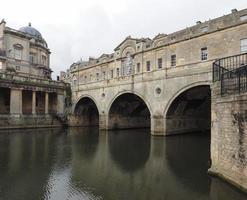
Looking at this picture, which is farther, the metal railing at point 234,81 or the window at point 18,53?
the window at point 18,53

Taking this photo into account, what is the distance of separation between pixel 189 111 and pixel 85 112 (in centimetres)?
1873

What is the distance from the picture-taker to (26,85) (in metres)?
33.8

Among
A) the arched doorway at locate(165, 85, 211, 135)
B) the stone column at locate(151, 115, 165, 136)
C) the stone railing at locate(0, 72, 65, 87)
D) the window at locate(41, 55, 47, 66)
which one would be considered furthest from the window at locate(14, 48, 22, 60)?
the arched doorway at locate(165, 85, 211, 135)

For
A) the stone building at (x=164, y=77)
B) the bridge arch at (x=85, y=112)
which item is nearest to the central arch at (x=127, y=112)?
the stone building at (x=164, y=77)

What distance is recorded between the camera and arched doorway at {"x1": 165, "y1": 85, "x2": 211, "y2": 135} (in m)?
23.3

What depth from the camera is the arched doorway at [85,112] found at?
38.0 metres

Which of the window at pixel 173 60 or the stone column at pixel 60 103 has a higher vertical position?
the window at pixel 173 60

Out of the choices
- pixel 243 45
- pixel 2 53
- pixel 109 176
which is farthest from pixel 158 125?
pixel 2 53

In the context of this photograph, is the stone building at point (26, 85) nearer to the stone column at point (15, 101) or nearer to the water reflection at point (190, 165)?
the stone column at point (15, 101)

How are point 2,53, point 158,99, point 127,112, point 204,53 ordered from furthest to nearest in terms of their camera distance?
point 2,53, point 127,112, point 158,99, point 204,53

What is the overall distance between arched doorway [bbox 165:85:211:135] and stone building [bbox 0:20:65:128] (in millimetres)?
19403

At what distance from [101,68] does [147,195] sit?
2667 centimetres

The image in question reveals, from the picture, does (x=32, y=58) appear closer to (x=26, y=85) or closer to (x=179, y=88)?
(x=26, y=85)

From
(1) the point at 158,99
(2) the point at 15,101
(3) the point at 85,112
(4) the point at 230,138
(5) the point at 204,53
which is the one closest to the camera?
(4) the point at 230,138
